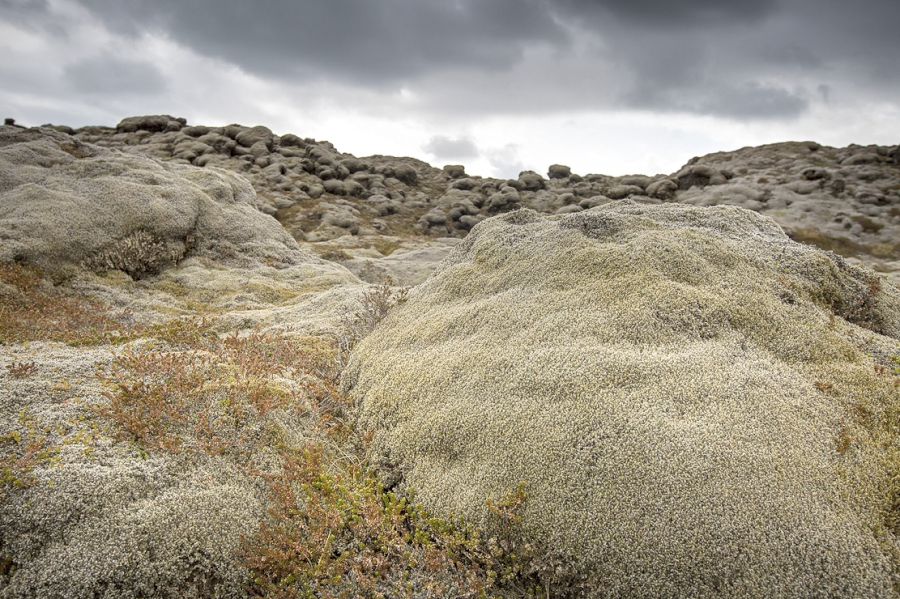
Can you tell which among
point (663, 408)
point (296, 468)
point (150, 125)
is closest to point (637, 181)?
point (150, 125)

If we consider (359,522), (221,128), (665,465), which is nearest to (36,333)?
(359,522)

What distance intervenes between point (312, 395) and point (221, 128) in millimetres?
89020

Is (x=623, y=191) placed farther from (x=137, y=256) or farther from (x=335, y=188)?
(x=137, y=256)

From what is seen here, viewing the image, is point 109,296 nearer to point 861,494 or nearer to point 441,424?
point 441,424

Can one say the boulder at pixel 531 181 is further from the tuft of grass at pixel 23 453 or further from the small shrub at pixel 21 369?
the tuft of grass at pixel 23 453

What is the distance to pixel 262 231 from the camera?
2478cm

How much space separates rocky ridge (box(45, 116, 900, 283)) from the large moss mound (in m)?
41.3

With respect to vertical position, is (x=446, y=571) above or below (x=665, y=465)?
below

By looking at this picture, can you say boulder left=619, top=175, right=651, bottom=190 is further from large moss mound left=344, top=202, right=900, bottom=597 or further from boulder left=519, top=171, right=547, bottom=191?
large moss mound left=344, top=202, right=900, bottom=597

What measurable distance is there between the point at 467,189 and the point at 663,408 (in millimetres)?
90097

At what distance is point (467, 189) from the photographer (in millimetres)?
93062

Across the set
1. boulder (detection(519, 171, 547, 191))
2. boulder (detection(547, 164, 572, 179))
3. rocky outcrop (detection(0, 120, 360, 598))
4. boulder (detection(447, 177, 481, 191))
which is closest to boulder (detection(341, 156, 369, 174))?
boulder (detection(447, 177, 481, 191))

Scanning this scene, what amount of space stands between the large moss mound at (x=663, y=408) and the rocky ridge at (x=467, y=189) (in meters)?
41.3

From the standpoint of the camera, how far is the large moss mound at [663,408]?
457 cm
